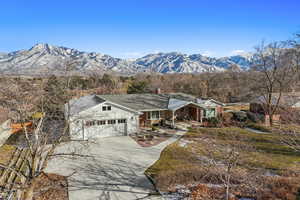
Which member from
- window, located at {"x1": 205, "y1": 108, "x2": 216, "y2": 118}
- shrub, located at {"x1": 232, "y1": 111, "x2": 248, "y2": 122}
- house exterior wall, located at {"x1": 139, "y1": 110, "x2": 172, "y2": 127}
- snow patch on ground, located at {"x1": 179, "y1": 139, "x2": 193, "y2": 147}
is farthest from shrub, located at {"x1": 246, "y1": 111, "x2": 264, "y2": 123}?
snow patch on ground, located at {"x1": 179, "y1": 139, "x2": 193, "y2": 147}

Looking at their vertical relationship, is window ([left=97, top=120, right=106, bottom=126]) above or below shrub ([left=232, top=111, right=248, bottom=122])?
above

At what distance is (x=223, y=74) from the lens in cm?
5144

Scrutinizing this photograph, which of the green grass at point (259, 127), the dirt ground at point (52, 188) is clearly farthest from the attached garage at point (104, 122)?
the green grass at point (259, 127)

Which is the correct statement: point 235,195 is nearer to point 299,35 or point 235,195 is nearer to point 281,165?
point 281,165

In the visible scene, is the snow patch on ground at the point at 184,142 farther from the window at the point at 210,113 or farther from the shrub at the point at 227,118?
the window at the point at 210,113

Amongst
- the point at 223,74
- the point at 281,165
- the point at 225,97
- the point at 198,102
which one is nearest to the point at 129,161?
the point at 281,165

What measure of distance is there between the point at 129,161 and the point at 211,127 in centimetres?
1273

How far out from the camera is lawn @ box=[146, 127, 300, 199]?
10.6 metres

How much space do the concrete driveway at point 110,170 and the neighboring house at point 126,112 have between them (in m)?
2.16

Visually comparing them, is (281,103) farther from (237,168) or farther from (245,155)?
(237,168)

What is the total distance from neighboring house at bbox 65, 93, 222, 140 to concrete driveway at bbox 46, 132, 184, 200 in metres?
2.16

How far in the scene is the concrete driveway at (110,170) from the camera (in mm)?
9906

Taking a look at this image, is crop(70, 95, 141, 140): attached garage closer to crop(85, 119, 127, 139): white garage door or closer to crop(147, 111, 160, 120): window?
crop(85, 119, 127, 139): white garage door

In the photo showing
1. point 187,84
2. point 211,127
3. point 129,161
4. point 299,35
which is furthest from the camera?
point 187,84
